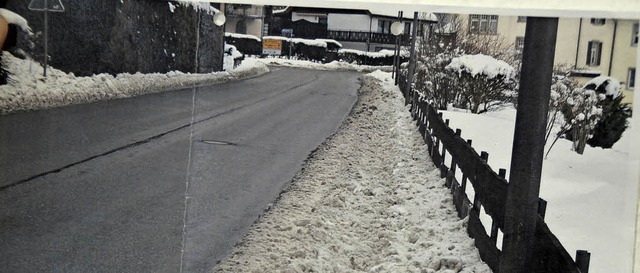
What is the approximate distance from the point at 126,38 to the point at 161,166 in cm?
60

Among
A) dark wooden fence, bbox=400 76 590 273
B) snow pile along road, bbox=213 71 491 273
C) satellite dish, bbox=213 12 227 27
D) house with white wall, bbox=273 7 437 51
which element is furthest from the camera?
satellite dish, bbox=213 12 227 27

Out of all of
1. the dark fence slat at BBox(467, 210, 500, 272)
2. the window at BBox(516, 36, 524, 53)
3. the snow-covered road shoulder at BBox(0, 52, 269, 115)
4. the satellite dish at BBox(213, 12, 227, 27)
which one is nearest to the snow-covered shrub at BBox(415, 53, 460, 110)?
the window at BBox(516, 36, 524, 53)

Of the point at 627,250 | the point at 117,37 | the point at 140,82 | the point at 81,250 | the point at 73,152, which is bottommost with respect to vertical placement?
the point at 81,250

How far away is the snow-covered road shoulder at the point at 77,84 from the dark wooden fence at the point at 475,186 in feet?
2.39

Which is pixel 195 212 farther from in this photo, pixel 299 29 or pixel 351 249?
pixel 299 29

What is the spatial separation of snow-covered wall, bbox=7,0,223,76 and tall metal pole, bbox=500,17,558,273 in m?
1.22

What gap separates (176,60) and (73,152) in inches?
21.9

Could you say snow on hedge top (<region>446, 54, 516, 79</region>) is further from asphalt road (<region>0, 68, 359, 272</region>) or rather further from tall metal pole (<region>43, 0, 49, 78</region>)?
tall metal pole (<region>43, 0, 49, 78</region>)

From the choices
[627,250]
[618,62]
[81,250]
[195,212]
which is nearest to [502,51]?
[618,62]

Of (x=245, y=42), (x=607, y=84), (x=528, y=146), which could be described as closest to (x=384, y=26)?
(x=245, y=42)

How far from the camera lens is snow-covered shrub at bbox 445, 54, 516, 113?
219cm

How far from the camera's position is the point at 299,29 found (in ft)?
8.11

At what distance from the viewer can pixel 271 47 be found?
101 inches

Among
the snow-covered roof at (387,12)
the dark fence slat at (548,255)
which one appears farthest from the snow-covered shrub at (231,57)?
the dark fence slat at (548,255)
